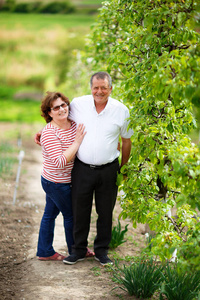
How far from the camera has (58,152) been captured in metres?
3.41

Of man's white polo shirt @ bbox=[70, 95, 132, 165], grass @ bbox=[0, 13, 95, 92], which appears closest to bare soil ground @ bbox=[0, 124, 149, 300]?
man's white polo shirt @ bbox=[70, 95, 132, 165]

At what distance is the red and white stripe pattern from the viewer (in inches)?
134

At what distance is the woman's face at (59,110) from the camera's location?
11.3 ft

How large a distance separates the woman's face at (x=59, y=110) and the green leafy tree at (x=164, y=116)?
60 centimetres

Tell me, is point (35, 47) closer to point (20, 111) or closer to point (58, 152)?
point (20, 111)

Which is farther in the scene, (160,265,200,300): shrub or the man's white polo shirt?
the man's white polo shirt

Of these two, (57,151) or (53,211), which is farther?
(53,211)

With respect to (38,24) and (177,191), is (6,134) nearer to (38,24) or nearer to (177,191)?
(38,24)

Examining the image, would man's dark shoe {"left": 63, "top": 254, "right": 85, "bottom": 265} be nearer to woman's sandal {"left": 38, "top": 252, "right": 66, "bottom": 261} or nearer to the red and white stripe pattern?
woman's sandal {"left": 38, "top": 252, "right": 66, "bottom": 261}

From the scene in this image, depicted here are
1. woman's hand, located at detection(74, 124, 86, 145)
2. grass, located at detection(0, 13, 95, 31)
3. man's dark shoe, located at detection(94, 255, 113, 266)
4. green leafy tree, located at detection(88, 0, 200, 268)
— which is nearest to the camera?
green leafy tree, located at detection(88, 0, 200, 268)

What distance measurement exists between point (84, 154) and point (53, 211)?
0.73 metres

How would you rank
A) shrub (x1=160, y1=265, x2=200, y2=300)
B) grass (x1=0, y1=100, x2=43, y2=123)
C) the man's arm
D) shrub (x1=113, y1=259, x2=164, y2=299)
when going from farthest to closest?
grass (x1=0, y1=100, x2=43, y2=123), the man's arm, shrub (x1=113, y1=259, x2=164, y2=299), shrub (x1=160, y1=265, x2=200, y2=300)

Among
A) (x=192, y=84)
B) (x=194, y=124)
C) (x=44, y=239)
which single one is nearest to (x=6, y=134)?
(x=44, y=239)

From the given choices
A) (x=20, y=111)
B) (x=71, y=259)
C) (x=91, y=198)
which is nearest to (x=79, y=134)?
(x=91, y=198)
